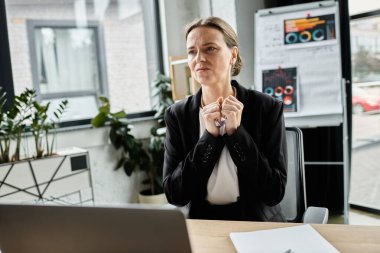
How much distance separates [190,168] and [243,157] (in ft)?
0.63

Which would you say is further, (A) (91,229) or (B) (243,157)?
(B) (243,157)

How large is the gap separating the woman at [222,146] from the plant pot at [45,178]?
4.42 ft

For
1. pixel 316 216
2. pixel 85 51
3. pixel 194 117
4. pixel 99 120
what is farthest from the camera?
pixel 85 51

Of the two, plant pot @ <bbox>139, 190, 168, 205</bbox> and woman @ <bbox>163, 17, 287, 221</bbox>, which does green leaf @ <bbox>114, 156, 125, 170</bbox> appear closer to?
plant pot @ <bbox>139, 190, 168, 205</bbox>

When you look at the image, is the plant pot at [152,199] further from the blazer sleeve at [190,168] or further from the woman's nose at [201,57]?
the woman's nose at [201,57]

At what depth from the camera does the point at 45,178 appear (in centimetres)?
255

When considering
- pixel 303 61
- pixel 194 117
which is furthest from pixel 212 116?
pixel 303 61

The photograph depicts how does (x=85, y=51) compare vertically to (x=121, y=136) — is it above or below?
above

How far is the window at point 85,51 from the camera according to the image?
309 cm

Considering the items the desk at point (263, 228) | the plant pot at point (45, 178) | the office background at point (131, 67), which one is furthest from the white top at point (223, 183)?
the office background at point (131, 67)

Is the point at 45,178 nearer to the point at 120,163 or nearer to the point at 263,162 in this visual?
the point at 120,163

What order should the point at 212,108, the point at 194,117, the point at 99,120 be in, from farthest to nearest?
the point at 99,120 → the point at 194,117 → the point at 212,108

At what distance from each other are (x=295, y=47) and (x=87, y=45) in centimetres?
180

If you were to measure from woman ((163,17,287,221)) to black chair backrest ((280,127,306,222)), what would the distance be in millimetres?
81
